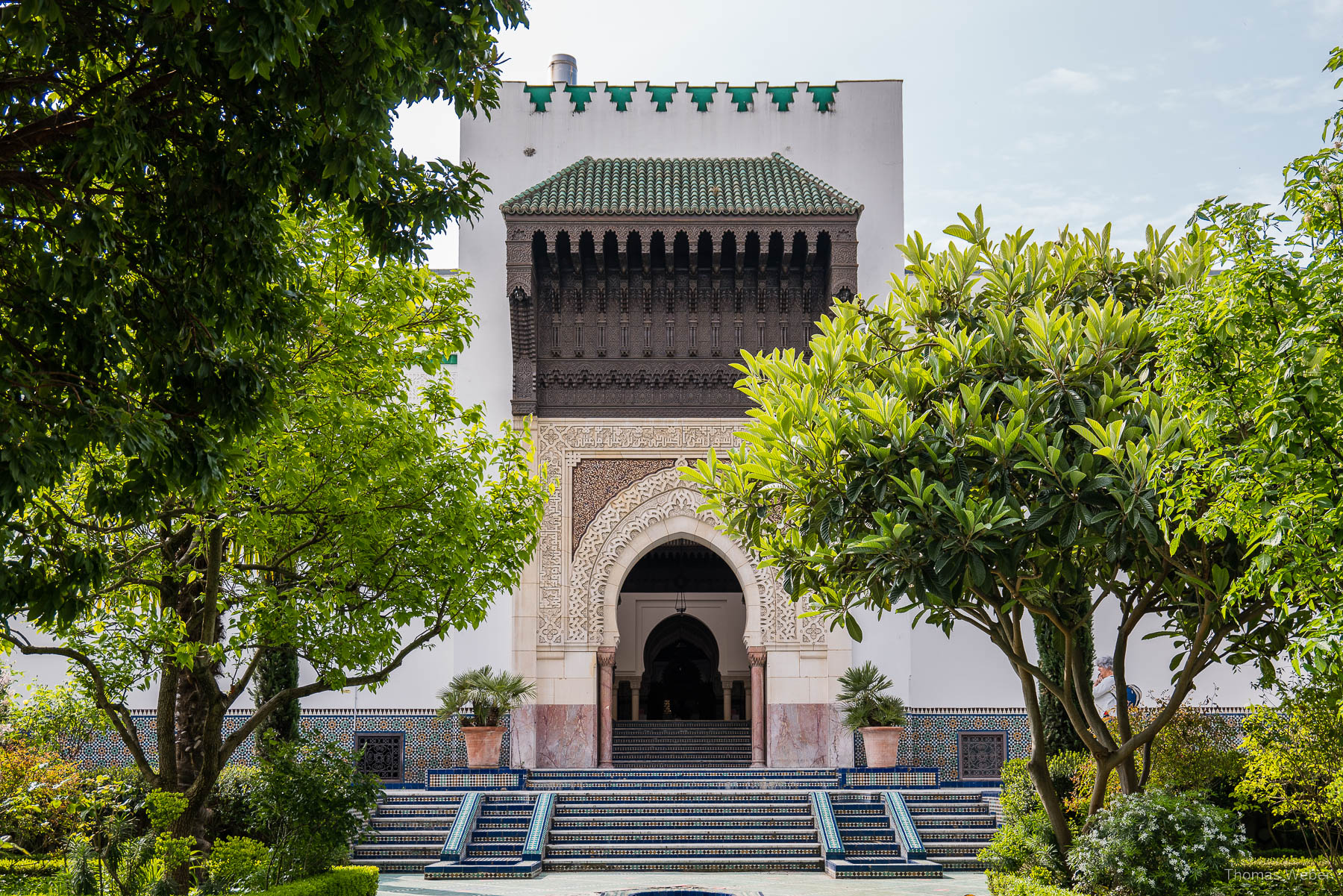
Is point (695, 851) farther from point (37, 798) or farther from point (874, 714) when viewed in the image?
point (37, 798)

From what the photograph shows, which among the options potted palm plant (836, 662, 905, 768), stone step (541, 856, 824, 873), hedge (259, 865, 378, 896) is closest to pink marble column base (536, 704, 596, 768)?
stone step (541, 856, 824, 873)

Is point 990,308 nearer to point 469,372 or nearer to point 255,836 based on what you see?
point 255,836

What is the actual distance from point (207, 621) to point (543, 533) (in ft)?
19.6

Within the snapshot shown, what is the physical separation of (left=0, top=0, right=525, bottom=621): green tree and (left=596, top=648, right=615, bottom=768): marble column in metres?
8.26

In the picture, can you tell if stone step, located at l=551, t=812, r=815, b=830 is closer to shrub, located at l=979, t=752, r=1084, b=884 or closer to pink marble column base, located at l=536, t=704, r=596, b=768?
pink marble column base, located at l=536, t=704, r=596, b=768

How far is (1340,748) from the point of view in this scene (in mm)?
6719

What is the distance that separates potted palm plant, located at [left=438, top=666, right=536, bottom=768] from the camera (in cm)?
1055

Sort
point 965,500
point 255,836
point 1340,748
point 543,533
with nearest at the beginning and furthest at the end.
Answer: point 965,500
point 1340,748
point 255,836
point 543,533

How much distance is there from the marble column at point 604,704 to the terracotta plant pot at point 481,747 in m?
1.28

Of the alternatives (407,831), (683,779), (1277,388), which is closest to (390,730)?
(407,831)

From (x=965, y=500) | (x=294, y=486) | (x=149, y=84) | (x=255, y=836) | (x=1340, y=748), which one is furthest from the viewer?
(x=255, y=836)

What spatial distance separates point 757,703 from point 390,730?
12.0 feet

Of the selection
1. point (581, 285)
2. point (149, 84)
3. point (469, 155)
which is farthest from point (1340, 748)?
point (469, 155)

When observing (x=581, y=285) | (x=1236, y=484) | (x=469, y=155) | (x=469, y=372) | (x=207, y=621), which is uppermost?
(x=469, y=155)
